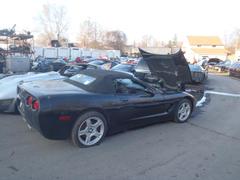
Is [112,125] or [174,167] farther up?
[112,125]

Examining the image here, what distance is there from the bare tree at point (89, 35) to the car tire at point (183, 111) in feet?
249

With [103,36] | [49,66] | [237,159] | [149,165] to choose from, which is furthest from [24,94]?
[103,36]

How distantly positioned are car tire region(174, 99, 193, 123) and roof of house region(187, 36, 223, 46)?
64625mm

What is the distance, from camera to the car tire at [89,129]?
4.27m

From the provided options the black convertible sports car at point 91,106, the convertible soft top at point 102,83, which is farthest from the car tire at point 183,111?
the convertible soft top at point 102,83

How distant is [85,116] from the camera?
4309 millimetres

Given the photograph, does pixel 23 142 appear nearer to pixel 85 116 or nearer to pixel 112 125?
pixel 85 116

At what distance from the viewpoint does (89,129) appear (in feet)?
14.5

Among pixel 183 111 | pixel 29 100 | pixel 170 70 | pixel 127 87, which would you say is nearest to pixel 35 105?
pixel 29 100

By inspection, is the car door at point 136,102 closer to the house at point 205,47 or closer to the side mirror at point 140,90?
the side mirror at point 140,90

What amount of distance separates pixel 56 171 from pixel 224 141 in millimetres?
3460

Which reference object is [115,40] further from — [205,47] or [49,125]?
[49,125]

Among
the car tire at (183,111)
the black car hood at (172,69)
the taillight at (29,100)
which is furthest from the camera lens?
the black car hood at (172,69)

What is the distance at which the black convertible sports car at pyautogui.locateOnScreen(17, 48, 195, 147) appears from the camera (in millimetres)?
4039
